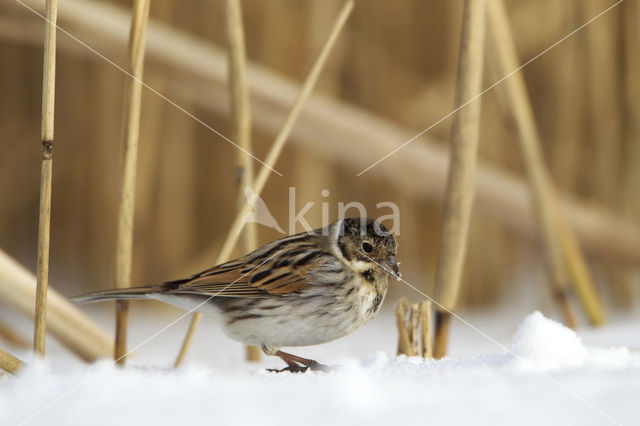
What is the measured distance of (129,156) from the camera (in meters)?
1.95

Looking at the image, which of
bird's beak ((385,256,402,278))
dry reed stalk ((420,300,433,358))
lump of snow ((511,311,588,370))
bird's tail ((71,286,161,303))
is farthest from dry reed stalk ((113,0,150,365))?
lump of snow ((511,311,588,370))

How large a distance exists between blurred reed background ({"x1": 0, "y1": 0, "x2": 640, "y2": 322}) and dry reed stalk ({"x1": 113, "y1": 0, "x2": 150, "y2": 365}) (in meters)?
1.63

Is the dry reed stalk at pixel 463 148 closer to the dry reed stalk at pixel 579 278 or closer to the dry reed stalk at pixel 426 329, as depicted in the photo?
the dry reed stalk at pixel 426 329

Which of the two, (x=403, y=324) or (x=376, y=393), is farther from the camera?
(x=403, y=324)

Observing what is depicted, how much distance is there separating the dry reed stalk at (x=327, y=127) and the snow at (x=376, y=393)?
152 centimetres

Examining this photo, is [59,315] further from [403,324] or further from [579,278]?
[579,278]

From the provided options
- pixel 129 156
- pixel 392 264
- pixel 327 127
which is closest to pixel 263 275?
pixel 392 264

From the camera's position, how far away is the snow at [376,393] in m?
1.19

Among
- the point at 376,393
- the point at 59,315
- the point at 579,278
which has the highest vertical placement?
the point at 579,278

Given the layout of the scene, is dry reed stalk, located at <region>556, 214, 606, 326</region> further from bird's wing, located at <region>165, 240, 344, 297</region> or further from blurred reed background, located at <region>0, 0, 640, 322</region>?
bird's wing, located at <region>165, 240, 344, 297</region>

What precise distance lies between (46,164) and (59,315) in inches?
25.4

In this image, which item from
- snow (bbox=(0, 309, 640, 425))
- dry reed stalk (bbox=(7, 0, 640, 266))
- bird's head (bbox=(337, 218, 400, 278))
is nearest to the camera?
snow (bbox=(0, 309, 640, 425))

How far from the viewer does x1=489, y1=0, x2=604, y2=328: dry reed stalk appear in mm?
2631

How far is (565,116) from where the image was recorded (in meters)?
3.88
